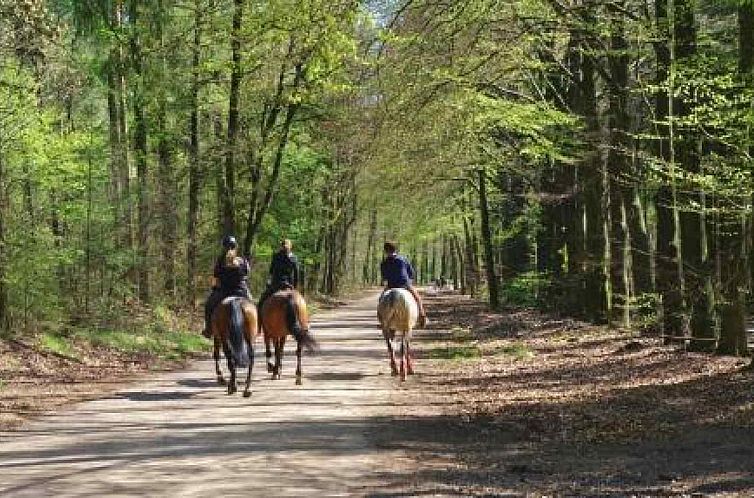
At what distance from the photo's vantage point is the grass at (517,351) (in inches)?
794

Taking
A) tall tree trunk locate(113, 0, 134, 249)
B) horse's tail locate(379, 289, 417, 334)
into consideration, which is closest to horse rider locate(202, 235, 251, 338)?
horse's tail locate(379, 289, 417, 334)

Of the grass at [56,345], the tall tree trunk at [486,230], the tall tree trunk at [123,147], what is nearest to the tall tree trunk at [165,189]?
the tall tree trunk at [123,147]

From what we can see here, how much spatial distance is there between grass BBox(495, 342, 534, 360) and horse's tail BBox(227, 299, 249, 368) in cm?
726

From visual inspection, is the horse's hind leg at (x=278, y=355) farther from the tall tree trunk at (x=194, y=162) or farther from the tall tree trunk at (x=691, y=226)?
the tall tree trunk at (x=194, y=162)

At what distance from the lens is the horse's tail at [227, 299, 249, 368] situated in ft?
48.8

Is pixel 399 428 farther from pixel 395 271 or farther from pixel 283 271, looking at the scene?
pixel 395 271

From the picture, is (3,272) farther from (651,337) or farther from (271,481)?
(651,337)

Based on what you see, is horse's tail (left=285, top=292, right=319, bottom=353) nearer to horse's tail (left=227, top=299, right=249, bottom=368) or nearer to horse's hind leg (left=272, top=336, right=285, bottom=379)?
horse's hind leg (left=272, top=336, right=285, bottom=379)

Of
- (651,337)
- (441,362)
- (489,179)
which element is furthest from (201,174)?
(651,337)

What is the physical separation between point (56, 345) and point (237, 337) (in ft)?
22.6

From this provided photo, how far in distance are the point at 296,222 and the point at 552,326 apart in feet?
78.5

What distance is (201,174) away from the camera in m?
32.8

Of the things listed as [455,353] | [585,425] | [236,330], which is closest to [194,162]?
[455,353]

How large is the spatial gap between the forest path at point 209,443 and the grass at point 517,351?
421 centimetres
